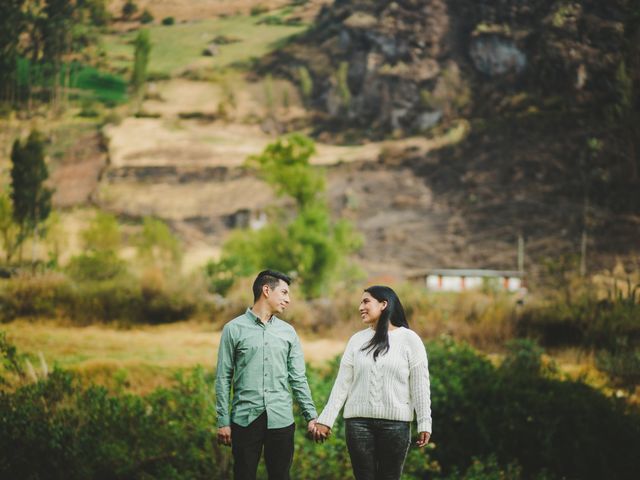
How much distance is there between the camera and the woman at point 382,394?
3.57 meters

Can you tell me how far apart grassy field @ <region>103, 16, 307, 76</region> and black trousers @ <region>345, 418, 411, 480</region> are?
901 inches

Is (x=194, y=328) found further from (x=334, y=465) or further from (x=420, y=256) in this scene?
(x=420, y=256)

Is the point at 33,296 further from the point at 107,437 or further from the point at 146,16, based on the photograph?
the point at 146,16

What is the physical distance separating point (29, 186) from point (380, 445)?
1830 cm

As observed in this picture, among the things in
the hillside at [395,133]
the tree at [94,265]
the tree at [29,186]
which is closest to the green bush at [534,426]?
the tree at [94,265]

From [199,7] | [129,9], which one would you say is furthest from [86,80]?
[199,7]

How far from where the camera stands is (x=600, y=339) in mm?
12172

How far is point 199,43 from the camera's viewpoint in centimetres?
3394

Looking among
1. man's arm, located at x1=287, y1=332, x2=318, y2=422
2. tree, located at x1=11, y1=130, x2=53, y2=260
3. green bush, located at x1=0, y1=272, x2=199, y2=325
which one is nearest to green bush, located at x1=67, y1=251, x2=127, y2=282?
tree, located at x1=11, y1=130, x2=53, y2=260

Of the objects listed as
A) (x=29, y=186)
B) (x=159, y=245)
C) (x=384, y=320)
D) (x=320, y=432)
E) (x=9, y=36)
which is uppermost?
(x=9, y=36)

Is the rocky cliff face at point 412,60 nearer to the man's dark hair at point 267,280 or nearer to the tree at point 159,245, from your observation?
the tree at point 159,245

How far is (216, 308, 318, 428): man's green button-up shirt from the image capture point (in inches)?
144

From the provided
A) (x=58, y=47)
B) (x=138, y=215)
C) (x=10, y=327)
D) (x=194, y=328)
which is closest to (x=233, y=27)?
(x=138, y=215)

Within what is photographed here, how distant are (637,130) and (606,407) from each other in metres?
11.0
